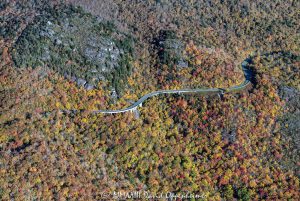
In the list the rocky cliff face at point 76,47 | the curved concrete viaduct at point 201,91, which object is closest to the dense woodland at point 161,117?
the curved concrete viaduct at point 201,91

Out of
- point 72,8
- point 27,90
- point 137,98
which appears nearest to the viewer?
point 27,90

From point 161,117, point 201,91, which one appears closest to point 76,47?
point 161,117

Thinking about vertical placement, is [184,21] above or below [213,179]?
above

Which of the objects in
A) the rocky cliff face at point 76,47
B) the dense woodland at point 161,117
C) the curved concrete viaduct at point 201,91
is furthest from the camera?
the rocky cliff face at point 76,47

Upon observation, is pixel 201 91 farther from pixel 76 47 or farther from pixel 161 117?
pixel 76 47

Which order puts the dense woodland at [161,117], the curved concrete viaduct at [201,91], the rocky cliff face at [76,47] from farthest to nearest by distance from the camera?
1. the rocky cliff face at [76,47]
2. the curved concrete viaduct at [201,91]
3. the dense woodland at [161,117]

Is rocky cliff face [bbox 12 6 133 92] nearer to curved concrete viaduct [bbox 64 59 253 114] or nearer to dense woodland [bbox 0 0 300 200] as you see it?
dense woodland [bbox 0 0 300 200]

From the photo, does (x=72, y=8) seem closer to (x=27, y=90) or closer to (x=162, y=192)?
(x=27, y=90)

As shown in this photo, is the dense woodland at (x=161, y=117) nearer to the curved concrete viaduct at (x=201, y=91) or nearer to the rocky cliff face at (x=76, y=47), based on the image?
the curved concrete viaduct at (x=201, y=91)

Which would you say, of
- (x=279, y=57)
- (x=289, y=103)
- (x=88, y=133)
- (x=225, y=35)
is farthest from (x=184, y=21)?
(x=88, y=133)
